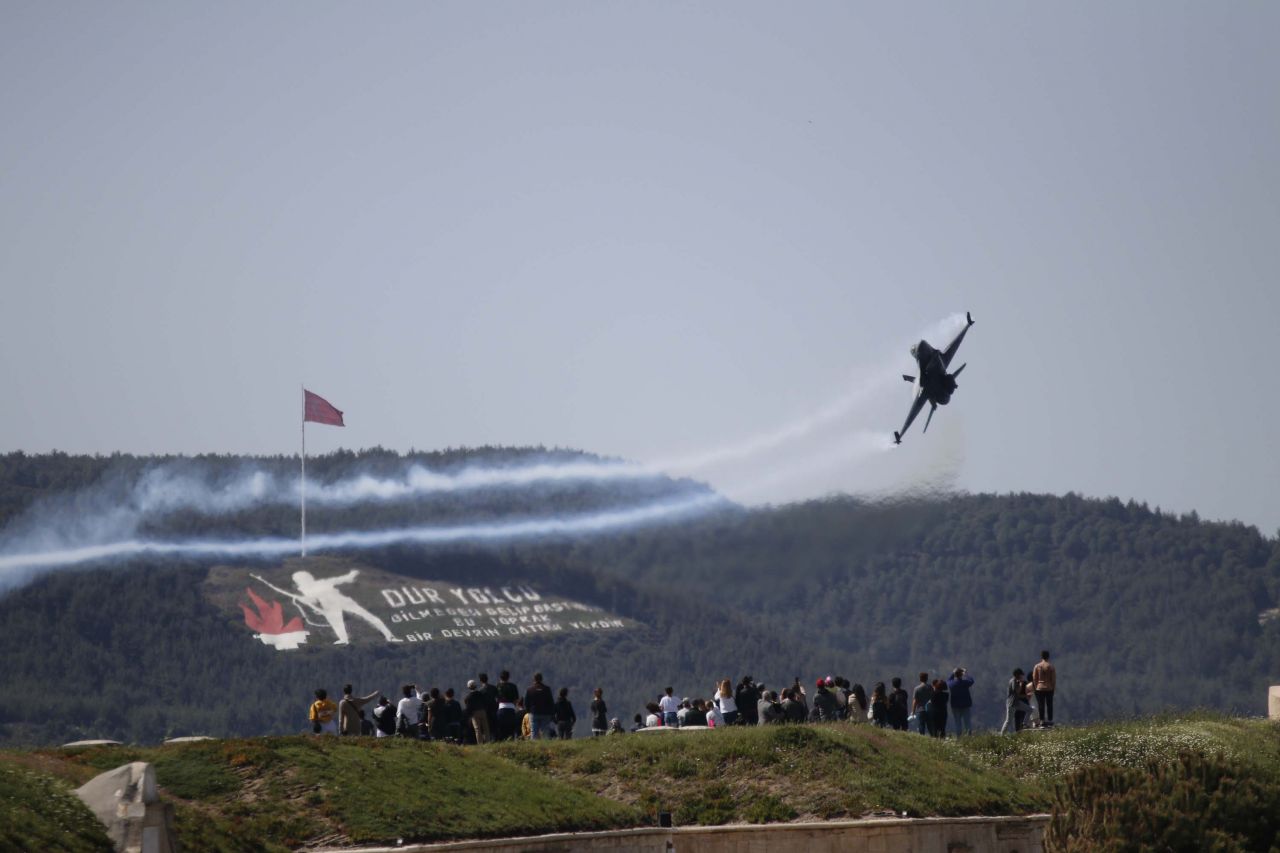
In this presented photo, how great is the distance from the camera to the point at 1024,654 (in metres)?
124

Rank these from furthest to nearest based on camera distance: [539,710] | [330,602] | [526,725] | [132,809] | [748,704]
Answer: [330,602] → [748,704] → [526,725] → [539,710] → [132,809]

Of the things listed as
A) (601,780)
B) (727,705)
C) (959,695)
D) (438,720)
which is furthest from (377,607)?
(601,780)

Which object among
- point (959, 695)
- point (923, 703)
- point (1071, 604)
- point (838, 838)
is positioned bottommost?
point (838, 838)

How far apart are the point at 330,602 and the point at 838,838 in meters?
67.0

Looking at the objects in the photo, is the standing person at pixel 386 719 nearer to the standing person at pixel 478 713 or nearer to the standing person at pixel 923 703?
the standing person at pixel 478 713

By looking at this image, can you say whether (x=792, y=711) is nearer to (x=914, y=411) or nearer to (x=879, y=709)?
(x=879, y=709)

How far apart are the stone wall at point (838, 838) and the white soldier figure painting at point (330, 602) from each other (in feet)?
210

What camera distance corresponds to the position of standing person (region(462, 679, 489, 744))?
44.4m

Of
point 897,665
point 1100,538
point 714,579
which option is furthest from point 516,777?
point 1100,538

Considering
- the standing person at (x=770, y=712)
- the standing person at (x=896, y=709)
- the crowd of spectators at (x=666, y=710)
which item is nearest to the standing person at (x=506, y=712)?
the crowd of spectators at (x=666, y=710)

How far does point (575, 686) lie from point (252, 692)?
16994 mm

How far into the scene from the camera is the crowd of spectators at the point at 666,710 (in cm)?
4422

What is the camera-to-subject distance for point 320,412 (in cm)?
7519

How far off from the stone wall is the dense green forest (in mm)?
30951
